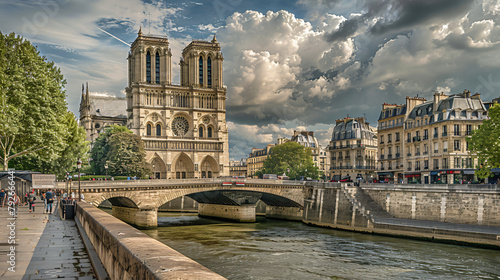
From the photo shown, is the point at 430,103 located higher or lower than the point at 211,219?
higher

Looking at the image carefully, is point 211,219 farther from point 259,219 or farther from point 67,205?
point 67,205

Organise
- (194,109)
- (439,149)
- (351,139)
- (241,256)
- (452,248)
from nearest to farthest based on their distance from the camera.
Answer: (241,256) → (452,248) → (439,149) → (351,139) → (194,109)

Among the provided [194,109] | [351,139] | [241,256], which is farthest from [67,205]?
[194,109]

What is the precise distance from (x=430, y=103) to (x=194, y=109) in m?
51.8

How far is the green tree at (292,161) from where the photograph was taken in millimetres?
87625

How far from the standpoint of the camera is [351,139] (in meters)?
80.0

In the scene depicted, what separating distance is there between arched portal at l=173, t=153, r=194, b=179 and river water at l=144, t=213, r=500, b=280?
170 ft

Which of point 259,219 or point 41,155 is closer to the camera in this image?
point 41,155

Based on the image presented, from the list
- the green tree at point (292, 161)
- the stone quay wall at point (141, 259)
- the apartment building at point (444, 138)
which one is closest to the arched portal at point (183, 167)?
the green tree at point (292, 161)

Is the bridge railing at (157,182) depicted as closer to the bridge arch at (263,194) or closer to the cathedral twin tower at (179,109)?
the bridge arch at (263,194)

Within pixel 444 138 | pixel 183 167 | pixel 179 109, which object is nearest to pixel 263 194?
pixel 444 138

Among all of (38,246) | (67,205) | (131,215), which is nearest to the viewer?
(38,246)

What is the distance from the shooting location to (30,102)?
3244 cm

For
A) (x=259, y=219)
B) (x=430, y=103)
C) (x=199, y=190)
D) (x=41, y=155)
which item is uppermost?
(x=430, y=103)
